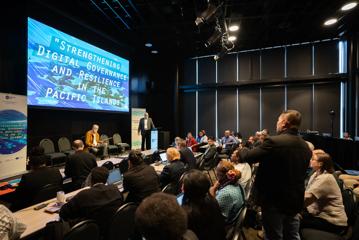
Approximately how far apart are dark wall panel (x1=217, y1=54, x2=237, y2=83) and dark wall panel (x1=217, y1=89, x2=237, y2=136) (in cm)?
52

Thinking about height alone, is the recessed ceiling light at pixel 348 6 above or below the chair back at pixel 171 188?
above

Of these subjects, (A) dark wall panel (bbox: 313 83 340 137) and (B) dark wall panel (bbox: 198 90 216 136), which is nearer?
(A) dark wall panel (bbox: 313 83 340 137)

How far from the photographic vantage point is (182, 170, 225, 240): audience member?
1509mm

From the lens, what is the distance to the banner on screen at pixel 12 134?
417 centimetres

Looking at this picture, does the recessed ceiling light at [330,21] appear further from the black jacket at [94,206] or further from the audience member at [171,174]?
the black jacket at [94,206]

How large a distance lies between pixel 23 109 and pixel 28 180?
2741 millimetres

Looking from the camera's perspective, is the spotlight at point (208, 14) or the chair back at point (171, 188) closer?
the chair back at point (171, 188)

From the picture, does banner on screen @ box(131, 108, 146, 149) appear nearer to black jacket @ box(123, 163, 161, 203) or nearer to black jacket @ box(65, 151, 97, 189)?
black jacket @ box(65, 151, 97, 189)

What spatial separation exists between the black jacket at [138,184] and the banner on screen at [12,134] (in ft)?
9.79

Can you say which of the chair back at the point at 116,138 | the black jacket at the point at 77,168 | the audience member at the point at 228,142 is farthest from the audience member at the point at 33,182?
the audience member at the point at 228,142

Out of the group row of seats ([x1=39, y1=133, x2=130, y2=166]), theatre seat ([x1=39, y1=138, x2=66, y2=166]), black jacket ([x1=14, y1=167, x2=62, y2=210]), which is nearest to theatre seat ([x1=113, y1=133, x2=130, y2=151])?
row of seats ([x1=39, y1=133, x2=130, y2=166])

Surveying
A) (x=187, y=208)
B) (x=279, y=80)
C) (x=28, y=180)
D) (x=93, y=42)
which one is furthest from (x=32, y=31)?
(x=279, y=80)

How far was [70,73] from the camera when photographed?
602 centimetres

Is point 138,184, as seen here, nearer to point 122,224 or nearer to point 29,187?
point 122,224
